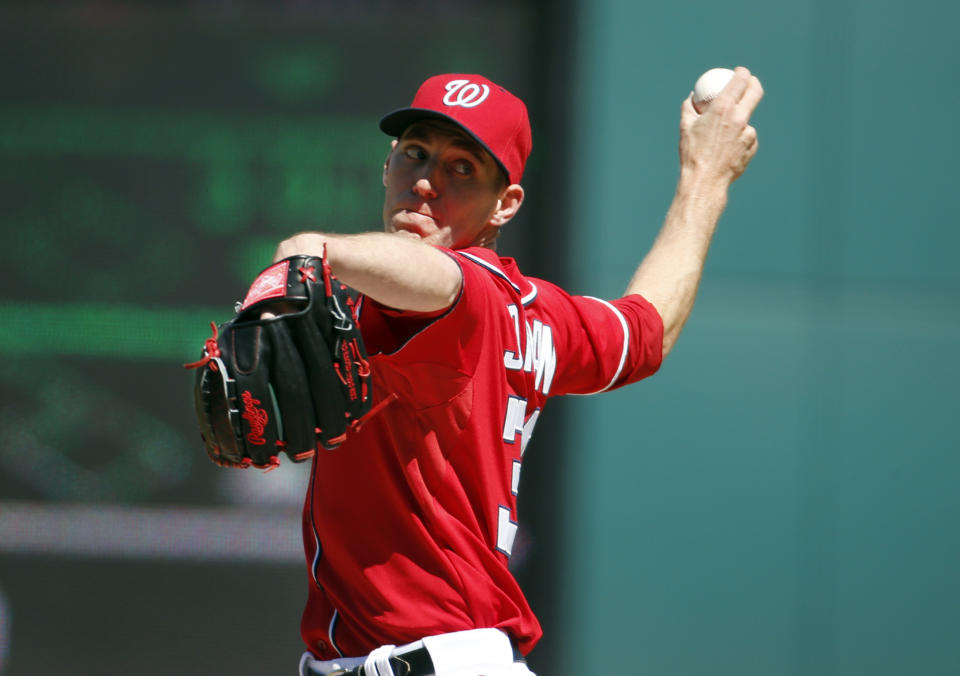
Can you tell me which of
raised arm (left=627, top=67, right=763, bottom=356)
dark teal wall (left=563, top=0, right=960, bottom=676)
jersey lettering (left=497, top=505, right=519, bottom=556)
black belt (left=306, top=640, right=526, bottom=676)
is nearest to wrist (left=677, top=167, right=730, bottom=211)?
raised arm (left=627, top=67, right=763, bottom=356)

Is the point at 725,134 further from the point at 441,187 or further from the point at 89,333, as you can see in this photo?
the point at 89,333

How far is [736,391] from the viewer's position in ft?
14.0

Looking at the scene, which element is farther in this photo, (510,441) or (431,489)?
(510,441)

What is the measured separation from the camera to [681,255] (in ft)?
7.66

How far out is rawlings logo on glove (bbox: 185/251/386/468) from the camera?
4.51 ft

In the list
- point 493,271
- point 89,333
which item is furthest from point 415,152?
point 89,333

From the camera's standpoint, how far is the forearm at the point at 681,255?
7.42 ft

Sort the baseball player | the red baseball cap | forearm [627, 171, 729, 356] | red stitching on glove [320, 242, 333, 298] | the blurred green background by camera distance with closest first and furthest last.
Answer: red stitching on glove [320, 242, 333, 298], the baseball player, the red baseball cap, forearm [627, 171, 729, 356], the blurred green background

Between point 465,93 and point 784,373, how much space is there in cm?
270

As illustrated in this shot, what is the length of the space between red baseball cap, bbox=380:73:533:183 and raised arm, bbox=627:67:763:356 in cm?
47

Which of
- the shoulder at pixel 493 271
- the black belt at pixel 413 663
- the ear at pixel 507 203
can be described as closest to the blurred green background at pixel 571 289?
the ear at pixel 507 203

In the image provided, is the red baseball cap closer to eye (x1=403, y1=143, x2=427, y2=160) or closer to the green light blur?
eye (x1=403, y1=143, x2=427, y2=160)

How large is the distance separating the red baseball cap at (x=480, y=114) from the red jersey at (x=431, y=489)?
237 millimetres

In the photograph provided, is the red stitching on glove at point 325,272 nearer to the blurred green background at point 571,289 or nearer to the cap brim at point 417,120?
the cap brim at point 417,120
